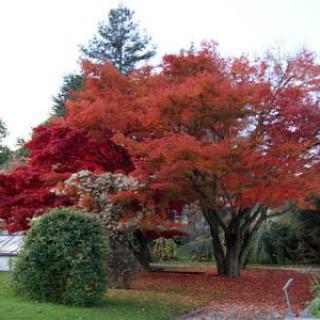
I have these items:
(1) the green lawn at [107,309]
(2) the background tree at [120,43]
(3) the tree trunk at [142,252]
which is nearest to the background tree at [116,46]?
(2) the background tree at [120,43]

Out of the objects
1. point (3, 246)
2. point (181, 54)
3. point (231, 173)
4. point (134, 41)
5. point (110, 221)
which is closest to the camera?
point (110, 221)

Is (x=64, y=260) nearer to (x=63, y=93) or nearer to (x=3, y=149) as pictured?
(x=63, y=93)

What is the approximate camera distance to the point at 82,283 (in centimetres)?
948

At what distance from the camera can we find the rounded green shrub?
953cm

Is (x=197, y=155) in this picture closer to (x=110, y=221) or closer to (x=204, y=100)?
(x=204, y=100)

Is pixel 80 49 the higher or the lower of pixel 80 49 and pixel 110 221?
the higher

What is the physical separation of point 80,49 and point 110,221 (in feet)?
89.0

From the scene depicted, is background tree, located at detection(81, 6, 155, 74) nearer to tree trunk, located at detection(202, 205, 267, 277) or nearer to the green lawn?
tree trunk, located at detection(202, 205, 267, 277)

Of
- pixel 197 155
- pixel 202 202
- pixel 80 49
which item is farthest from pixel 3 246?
pixel 80 49

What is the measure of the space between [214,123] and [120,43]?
2447 centimetres

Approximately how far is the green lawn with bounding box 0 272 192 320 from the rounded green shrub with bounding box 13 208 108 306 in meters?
0.30

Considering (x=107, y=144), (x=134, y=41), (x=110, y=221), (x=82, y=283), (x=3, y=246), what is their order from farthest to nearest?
(x=134, y=41)
(x=3, y=246)
(x=107, y=144)
(x=110, y=221)
(x=82, y=283)

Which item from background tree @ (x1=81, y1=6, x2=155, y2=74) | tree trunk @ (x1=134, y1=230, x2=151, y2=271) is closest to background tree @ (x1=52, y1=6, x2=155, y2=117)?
background tree @ (x1=81, y1=6, x2=155, y2=74)

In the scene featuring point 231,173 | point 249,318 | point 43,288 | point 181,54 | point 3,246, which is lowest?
point 249,318
